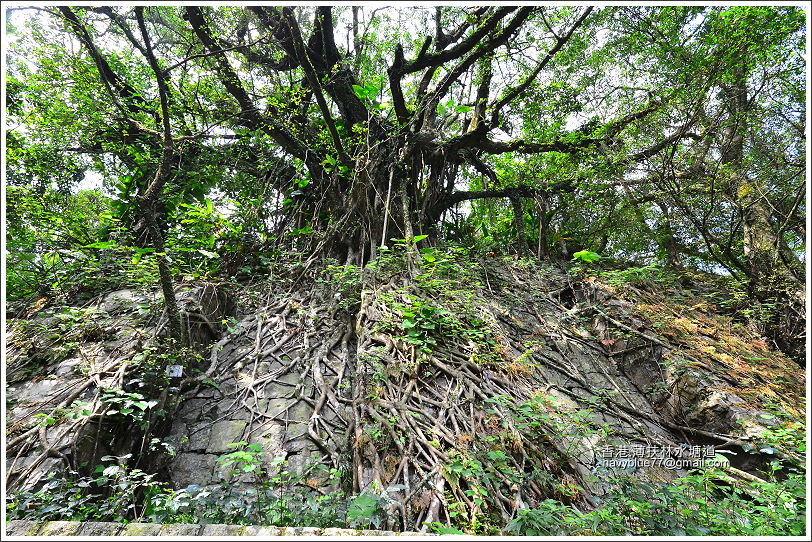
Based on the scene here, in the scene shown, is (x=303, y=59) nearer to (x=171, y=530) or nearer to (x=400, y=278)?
(x=400, y=278)

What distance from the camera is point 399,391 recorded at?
10.0 ft

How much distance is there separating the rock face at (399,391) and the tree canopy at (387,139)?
82 centimetres

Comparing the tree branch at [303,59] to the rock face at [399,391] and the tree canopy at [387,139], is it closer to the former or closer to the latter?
the tree canopy at [387,139]

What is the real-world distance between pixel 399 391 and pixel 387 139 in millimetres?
4621

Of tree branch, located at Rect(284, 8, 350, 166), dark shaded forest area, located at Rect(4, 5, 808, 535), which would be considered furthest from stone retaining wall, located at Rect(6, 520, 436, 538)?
tree branch, located at Rect(284, 8, 350, 166)

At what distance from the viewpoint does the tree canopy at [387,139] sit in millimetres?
4086

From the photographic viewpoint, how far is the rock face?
248 centimetres

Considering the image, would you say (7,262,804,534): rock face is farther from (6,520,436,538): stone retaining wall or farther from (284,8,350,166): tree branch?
(284,8,350,166): tree branch

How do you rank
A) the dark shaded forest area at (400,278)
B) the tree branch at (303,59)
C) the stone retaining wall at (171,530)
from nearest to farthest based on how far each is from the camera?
the stone retaining wall at (171,530)
the dark shaded forest area at (400,278)
the tree branch at (303,59)

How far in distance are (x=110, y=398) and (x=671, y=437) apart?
5.03m

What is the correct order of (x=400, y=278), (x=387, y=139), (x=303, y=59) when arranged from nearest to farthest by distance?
(x=303, y=59) < (x=400, y=278) < (x=387, y=139)

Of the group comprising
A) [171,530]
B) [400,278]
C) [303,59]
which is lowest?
Answer: [171,530]

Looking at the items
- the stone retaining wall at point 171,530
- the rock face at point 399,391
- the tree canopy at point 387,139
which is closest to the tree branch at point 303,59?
the tree canopy at point 387,139

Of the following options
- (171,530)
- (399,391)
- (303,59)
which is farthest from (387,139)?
(171,530)
